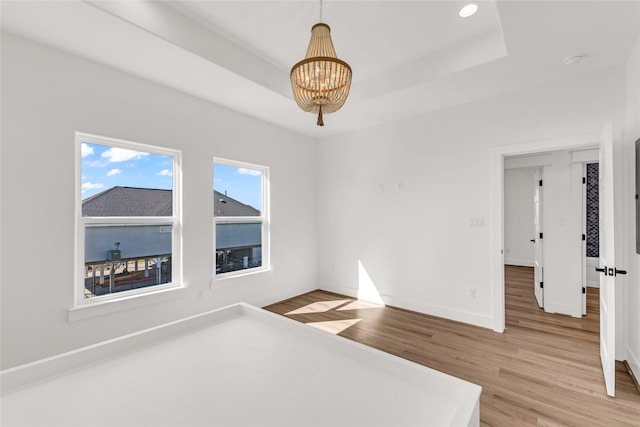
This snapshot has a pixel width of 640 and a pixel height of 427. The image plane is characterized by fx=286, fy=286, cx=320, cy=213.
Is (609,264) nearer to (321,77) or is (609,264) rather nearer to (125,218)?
(321,77)

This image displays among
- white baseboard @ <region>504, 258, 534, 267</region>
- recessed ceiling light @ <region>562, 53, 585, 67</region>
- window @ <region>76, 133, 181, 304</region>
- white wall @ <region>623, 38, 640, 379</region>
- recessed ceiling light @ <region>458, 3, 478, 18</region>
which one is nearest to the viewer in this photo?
recessed ceiling light @ <region>458, 3, 478, 18</region>

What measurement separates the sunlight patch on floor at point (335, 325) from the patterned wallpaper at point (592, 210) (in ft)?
15.0

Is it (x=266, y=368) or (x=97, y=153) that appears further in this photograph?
(x=97, y=153)

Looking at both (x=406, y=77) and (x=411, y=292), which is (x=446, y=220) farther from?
(x=406, y=77)

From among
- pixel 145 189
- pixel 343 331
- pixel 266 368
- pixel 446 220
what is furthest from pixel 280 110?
pixel 266 368

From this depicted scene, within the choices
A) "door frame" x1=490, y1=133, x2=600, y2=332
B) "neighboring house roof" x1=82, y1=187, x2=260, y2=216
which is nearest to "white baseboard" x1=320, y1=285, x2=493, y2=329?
"door frame" x1=490, y1=133, x2=600, y2=332

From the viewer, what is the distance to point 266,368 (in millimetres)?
1207

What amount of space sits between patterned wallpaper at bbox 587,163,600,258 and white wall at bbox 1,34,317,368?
5.79 metres

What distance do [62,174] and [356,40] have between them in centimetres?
268

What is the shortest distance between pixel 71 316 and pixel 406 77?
367 cm

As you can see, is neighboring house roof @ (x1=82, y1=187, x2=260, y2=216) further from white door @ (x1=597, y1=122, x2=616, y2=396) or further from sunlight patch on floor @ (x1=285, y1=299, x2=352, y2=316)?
white door @ (x1=597, y1=122, x2=616, y2=396)

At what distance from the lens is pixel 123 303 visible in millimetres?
2588

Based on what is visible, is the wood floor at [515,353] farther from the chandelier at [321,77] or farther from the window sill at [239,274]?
the chandelier at [321,77]

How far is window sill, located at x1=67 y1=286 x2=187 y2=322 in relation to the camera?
2.34m
